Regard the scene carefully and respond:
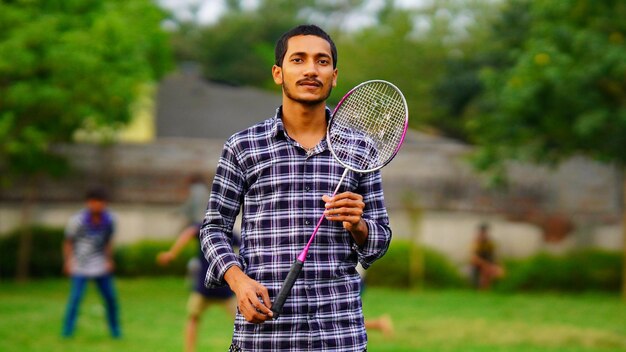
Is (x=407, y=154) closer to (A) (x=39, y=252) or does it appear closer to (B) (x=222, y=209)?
(A) (x=39, y=252)

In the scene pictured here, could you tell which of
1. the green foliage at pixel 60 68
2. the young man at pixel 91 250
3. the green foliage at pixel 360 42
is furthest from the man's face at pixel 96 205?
the green foliage at pixel 360 42

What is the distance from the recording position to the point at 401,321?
16.8 metres

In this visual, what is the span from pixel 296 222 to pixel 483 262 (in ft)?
68.6

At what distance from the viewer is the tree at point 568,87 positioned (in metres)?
20.4

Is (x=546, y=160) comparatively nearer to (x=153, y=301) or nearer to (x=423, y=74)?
(x=153, y=301)

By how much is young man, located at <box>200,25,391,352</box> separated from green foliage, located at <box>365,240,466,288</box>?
807 inches

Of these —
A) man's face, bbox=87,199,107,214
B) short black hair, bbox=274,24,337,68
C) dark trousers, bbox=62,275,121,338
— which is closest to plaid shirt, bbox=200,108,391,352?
short black hair, bbox=274,24,337,68

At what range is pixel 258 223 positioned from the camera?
4.30 metres

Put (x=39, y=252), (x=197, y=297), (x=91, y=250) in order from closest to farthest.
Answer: (x=197, y=297)
(x=91, y=250)
(x=39, y=252)

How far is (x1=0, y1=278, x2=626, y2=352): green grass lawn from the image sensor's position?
44.0ft

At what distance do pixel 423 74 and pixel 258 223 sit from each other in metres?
43.9

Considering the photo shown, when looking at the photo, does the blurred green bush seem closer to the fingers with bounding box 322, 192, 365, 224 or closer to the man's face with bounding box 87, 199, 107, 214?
the man's face with bounding box 87, 199, 107, 214

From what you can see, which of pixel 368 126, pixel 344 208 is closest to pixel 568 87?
pixel 368 126

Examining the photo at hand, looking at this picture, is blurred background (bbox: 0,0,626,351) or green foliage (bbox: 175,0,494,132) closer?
blurred background (bbox: 0,0,626,351)
